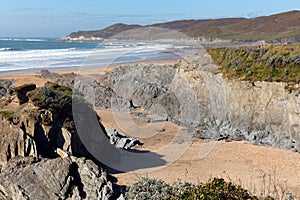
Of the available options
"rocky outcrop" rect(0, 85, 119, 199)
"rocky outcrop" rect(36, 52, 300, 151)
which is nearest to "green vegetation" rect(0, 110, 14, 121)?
"rocky outcrop" rect(0, 85, 119, 199)

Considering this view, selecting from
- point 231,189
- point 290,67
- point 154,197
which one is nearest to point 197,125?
point 290,67

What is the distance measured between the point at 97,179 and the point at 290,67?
35.9 ft

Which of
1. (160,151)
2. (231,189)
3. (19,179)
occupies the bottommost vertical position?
(160,151)

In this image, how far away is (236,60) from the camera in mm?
20156

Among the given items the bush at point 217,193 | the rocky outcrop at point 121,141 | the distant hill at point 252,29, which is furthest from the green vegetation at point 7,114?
the distant hill at point 252,29

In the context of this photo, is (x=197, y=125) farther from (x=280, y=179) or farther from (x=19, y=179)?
(x=19, y=179)

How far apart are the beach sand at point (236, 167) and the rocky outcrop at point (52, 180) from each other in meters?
1.43

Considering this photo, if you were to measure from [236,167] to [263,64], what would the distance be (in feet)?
23.4

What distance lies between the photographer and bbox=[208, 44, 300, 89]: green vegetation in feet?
56.7

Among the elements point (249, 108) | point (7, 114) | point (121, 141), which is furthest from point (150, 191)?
point (249, 108)

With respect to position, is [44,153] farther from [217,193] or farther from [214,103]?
[214,103]

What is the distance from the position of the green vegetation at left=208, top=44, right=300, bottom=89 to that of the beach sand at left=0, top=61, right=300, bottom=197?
3.46 m

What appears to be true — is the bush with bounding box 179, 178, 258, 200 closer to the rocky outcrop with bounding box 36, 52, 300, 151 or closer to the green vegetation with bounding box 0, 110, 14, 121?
the green vegetation with bounding box 0, 110, 14, 121

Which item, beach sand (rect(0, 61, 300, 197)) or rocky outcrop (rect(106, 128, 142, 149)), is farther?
rocky outcrop (rect(106, 128, 142, 149))
